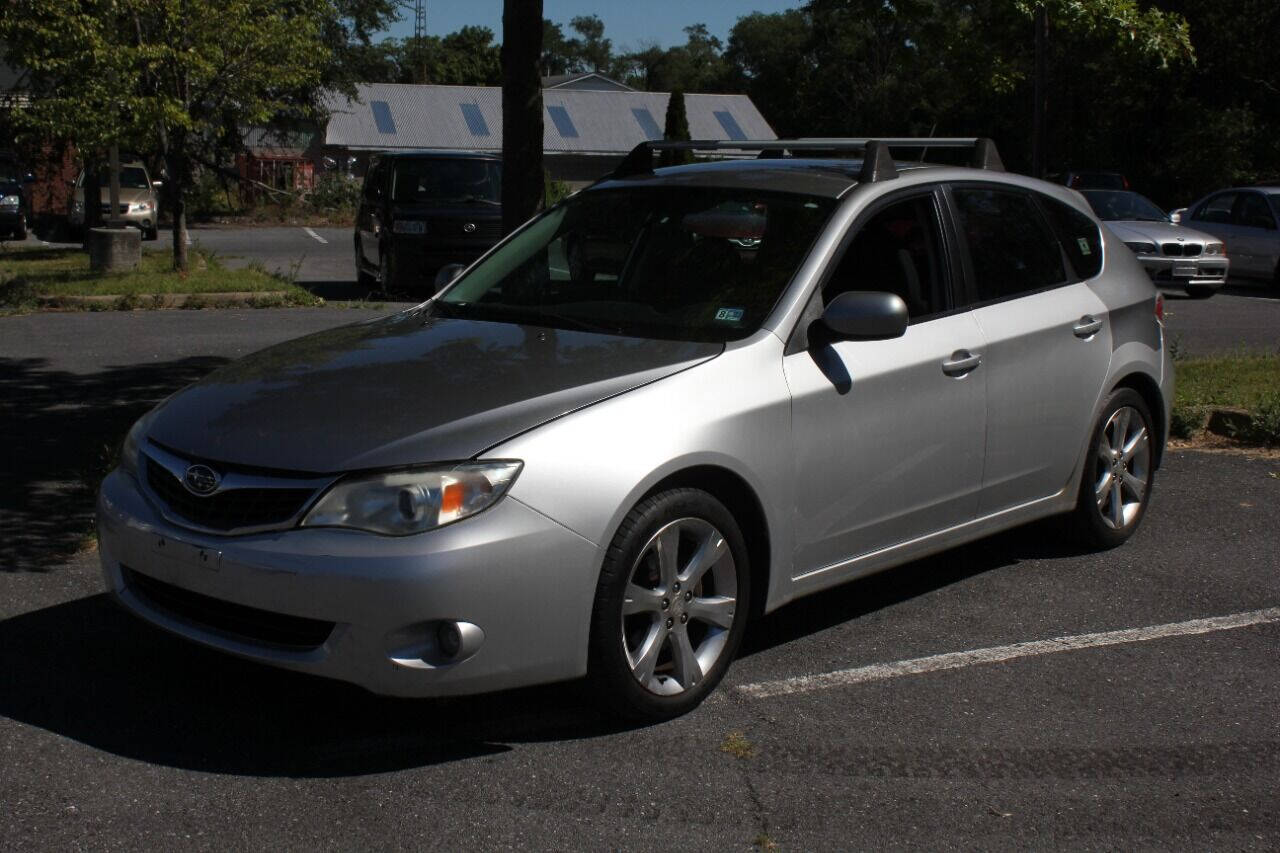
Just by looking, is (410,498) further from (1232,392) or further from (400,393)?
(1232,392)

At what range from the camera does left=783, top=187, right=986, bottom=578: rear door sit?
4996 millimetres

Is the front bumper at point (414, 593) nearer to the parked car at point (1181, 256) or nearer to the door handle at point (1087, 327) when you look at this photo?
the door handle at point (1087, 327)

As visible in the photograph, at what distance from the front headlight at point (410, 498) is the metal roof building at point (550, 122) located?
5511 centimetres

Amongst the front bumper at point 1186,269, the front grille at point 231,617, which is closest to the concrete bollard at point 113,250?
the front bumper at point 1186,269

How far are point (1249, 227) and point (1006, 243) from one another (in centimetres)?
1805

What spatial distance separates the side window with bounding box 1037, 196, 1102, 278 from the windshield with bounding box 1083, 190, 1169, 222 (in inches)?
636

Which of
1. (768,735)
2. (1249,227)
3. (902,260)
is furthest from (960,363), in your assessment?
(1249,227)

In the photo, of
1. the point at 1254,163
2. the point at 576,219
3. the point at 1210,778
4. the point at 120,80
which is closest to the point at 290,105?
the point at 120,80

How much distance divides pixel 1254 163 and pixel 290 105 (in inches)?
963

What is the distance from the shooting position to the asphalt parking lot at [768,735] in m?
3.88

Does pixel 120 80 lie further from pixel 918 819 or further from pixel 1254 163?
pixel 1254 163

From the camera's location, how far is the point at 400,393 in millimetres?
4578

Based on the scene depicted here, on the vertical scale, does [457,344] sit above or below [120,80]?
below

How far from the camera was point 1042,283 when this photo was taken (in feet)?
20.3
